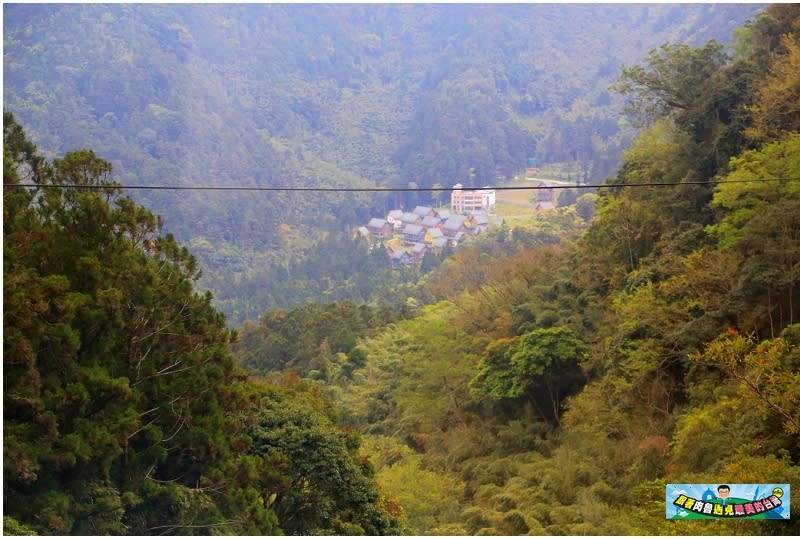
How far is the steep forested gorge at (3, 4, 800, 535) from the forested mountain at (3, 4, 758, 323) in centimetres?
3753

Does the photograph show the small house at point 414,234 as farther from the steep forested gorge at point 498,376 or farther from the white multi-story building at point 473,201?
the steep forested gorge at point 498,376

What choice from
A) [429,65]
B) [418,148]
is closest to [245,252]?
[418,148]

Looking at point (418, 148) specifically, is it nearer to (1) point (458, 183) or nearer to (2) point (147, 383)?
(1) point (458, 183)

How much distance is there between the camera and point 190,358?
9.74 m

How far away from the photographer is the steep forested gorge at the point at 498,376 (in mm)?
8352

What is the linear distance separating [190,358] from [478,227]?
50561mm

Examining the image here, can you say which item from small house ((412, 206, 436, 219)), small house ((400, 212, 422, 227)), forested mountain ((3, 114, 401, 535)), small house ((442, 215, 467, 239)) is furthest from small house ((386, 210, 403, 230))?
forested mountain ((3, 114, 401, 535))

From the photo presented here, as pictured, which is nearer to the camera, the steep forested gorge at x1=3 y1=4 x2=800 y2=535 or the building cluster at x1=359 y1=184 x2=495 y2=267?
the steep forested gorge at x1=3 y1=4 x2=800 y2=535

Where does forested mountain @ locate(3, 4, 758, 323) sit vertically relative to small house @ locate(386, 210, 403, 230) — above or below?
above

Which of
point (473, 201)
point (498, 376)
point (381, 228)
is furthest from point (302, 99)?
point (498, 376)

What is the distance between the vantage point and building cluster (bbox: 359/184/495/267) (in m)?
59.6

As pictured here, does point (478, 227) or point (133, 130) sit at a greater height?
point (133, 130)

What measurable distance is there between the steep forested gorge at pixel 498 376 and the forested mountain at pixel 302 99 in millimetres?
37526

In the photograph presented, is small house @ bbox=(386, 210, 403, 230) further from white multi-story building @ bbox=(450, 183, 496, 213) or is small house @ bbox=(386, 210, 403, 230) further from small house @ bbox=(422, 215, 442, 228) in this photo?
white multi-story building @ bbox=(450, 183, 496, 213)
